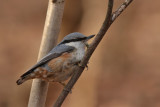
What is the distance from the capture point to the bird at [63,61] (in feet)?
9.07

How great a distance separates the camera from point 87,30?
6.29 meters

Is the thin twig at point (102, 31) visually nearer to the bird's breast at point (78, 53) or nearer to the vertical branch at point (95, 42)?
the vertical branch at point (95, 42)

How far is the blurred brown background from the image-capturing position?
679cm

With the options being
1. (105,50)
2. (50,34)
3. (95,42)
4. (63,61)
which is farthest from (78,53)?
(105,50)

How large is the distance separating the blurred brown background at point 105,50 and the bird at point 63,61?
11.2 feet

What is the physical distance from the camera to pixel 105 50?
23.7ft

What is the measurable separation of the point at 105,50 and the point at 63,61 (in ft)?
14.7

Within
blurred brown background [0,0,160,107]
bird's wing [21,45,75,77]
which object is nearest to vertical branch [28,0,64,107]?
bird's wing [21,45,75,77]

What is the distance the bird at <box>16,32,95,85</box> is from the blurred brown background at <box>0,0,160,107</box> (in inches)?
135

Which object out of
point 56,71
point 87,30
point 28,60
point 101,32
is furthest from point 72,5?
point 101,32

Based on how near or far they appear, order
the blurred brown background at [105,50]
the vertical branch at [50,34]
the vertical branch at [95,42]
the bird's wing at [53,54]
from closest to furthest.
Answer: the vertical branch at [95,42] → the vertical branch at [50,34] → the bird's wing at [53,54] → the blurred brown background at [105,50]

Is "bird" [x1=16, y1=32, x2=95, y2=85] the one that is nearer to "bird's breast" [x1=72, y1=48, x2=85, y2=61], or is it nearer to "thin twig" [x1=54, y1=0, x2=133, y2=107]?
"bird's breast" [x1=72, y1=48, x2=85, y2=61]

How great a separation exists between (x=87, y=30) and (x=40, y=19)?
233cm

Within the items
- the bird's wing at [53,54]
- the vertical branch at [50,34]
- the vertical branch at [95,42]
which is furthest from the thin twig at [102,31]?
the bird's wing at [53,54]
